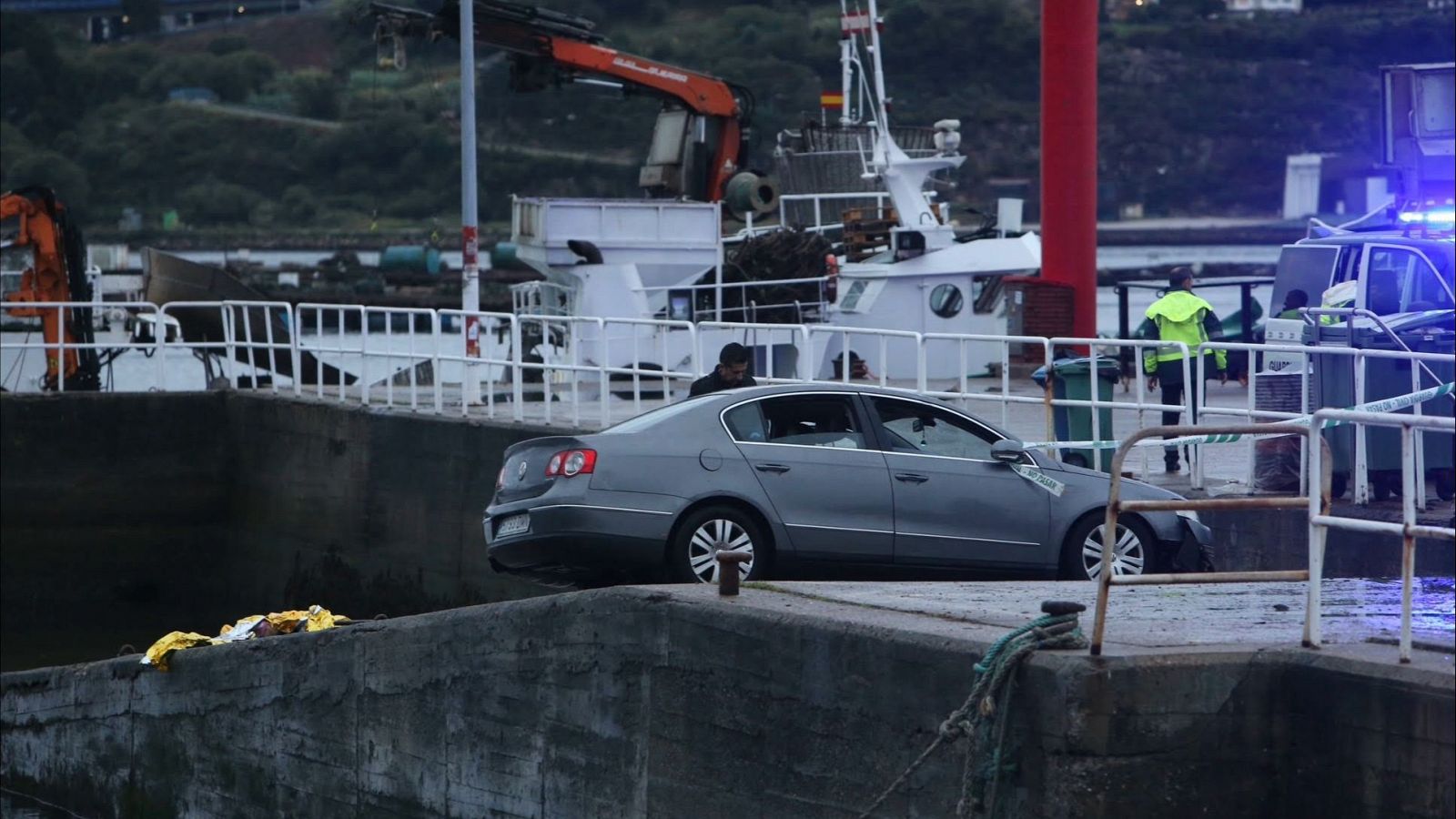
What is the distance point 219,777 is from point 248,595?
26.2 ft

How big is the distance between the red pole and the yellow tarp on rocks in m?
13.3

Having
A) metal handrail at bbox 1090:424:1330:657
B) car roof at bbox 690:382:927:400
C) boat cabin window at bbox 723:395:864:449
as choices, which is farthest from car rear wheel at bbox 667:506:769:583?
metal handrail at bbox 1090:424:1330:657

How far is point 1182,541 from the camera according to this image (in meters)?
11.9

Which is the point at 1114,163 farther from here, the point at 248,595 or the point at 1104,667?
the point at 1104,667

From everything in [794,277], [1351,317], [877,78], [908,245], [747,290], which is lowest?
[1351,317]

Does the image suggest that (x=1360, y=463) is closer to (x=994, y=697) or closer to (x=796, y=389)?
(x=796, y=389)

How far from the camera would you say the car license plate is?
1151cm

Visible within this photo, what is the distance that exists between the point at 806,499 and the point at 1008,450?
4.11 feet

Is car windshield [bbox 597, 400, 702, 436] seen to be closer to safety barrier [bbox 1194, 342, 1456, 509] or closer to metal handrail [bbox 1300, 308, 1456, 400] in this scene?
safety barrier [bbox 1194, 342, 1456, 509]

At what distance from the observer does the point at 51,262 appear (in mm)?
25406

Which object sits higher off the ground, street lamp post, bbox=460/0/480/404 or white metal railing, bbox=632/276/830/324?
street lamp post, bbox=460/0/480/404

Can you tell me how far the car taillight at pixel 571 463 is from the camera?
11328 mm

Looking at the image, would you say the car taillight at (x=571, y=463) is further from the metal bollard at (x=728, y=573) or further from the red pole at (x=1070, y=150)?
the red pole at (x=1070, y=150)

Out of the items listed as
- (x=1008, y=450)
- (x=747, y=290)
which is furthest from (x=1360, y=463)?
(x=747, y=290)
